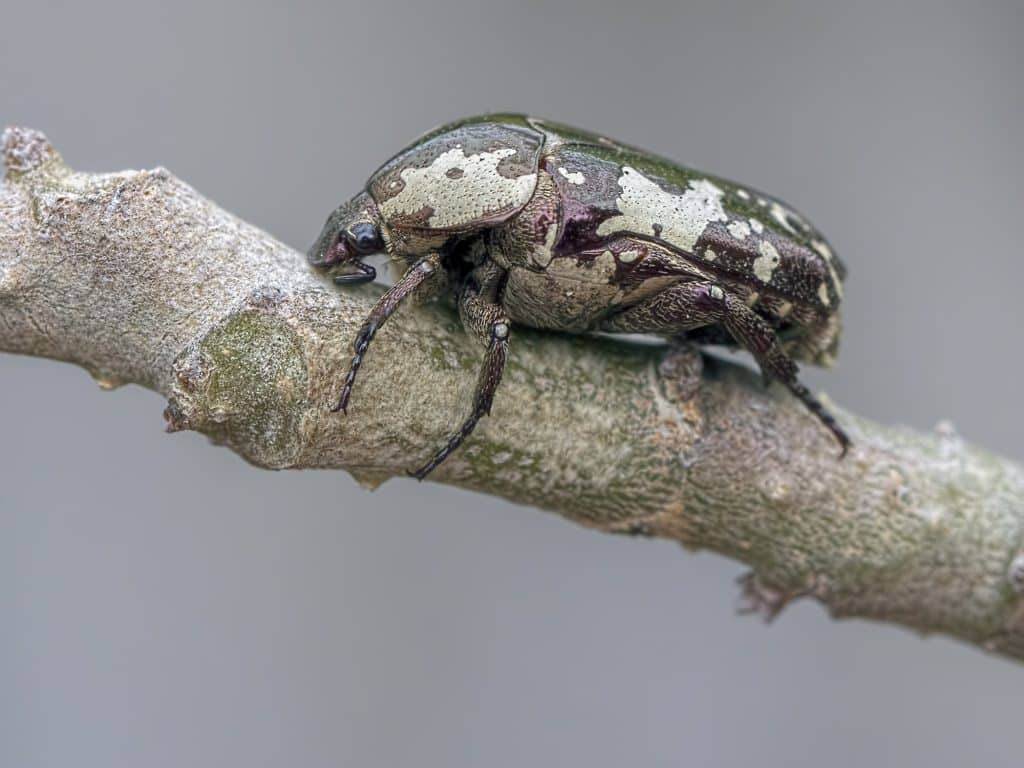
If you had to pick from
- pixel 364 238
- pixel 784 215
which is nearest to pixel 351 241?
pixel 364 238

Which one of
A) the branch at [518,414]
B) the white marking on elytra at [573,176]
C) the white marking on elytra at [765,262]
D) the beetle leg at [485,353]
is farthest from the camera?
the white marking on elytra at [765,262]

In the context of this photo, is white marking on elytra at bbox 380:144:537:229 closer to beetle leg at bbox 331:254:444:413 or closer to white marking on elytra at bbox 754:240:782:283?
beetle leg at bbox 331:254:444:413

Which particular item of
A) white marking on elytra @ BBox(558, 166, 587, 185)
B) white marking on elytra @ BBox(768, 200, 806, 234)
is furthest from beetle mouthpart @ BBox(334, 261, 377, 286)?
white marking on elytra @ BBox(768, 200, 806, 234)

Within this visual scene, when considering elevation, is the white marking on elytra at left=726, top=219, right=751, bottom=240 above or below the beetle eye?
above

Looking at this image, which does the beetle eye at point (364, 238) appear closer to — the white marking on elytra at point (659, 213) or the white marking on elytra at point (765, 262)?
the white marking on elytra at point (659, 213)

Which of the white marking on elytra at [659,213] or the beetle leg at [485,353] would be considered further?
the white marking on elytra at [659,213]

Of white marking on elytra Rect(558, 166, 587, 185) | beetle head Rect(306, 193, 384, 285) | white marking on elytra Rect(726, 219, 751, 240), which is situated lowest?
beetle head Rect(306, 193, 384, 285)

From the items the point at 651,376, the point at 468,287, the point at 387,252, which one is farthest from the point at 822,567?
the point at 387,252

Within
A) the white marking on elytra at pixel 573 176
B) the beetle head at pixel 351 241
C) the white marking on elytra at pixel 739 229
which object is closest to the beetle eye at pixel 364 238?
the beetle head at pixel 351 241

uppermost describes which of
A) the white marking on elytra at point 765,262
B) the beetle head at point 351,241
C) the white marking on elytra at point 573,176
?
the white marking on elytra at point 573,176

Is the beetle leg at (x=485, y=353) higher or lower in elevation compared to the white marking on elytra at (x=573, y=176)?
lower
